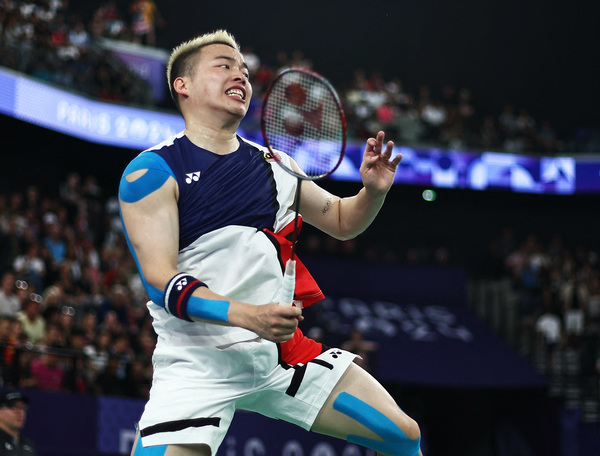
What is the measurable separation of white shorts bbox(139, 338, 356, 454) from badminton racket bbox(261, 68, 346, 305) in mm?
529

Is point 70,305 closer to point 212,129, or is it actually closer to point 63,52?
point 63,52

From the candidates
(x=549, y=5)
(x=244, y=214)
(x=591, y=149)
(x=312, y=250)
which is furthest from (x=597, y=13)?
(x=244, y=214)

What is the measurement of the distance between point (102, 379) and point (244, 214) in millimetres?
6464

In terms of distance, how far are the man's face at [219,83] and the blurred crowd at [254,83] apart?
1169 centimetres

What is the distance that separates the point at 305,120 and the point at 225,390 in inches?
45.7

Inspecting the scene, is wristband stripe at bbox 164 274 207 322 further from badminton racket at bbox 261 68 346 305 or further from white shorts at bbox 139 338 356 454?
badminton racket at bbox 261 68 346 305

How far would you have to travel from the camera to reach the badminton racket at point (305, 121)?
3447mm

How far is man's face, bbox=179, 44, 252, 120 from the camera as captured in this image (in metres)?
3.55

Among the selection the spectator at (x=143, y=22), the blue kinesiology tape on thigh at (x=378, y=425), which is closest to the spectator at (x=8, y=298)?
the blue kinesiology tape on thigh at (x=378, y=425)

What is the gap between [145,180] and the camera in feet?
10.8

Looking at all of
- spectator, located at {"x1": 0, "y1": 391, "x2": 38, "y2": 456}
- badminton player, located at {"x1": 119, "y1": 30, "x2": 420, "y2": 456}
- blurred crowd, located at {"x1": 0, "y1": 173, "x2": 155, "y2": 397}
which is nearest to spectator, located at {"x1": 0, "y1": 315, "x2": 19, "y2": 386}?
blurred crowd, located at {"x1": 0, "y1": 173, "x2": 155, "y2": 397}

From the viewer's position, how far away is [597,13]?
79.5 feet

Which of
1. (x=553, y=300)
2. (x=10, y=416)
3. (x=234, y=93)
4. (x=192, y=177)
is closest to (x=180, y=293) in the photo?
(x=192, y=177)

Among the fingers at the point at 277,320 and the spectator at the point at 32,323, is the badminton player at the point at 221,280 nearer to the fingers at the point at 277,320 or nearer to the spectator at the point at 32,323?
the fingers at the point at 277,320
